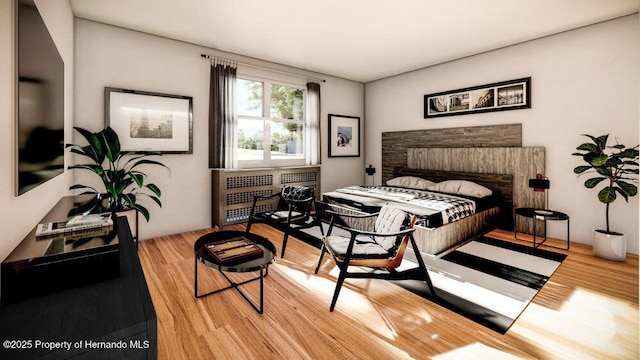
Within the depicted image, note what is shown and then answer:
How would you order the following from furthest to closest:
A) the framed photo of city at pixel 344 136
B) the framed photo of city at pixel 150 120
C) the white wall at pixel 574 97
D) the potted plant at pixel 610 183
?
the framed photo of city at pixel 344 136 → the framed photo of city at pixel 150 120 → the white wall at pixel 574 97 → the potted plant at pixel 610 183

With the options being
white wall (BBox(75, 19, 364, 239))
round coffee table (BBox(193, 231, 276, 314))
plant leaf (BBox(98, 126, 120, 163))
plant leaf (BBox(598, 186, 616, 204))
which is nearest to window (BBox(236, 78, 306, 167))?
white wall (BBox(75, 19, 364, 239))

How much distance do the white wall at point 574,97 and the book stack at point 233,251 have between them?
4.24 metres

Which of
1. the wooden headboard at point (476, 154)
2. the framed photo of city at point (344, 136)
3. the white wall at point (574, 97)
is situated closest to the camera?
the white wall at point (574, 97)

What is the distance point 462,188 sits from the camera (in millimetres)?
4586

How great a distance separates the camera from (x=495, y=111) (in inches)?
186

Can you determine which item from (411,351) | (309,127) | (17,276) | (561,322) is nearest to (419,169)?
(309,127)

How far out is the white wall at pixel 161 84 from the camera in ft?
12.0

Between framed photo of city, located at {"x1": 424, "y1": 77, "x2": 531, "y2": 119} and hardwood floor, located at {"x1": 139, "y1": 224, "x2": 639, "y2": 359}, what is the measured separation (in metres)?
2.57

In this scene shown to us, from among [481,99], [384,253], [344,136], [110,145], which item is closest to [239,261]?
[384,253]

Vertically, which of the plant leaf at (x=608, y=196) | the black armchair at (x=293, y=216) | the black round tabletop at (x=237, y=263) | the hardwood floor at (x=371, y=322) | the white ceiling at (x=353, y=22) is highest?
the white ceiling at (x=353, y=22)

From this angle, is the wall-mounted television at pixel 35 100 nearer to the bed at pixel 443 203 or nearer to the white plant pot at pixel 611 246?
the bed at pixel 443 203

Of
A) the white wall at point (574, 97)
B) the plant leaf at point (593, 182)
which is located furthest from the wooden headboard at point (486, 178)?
the plant leaf at point (593, 182)

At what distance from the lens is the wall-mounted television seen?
4.68 feet

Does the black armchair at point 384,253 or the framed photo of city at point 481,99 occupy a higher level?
the framed photo of city at point 481,99
